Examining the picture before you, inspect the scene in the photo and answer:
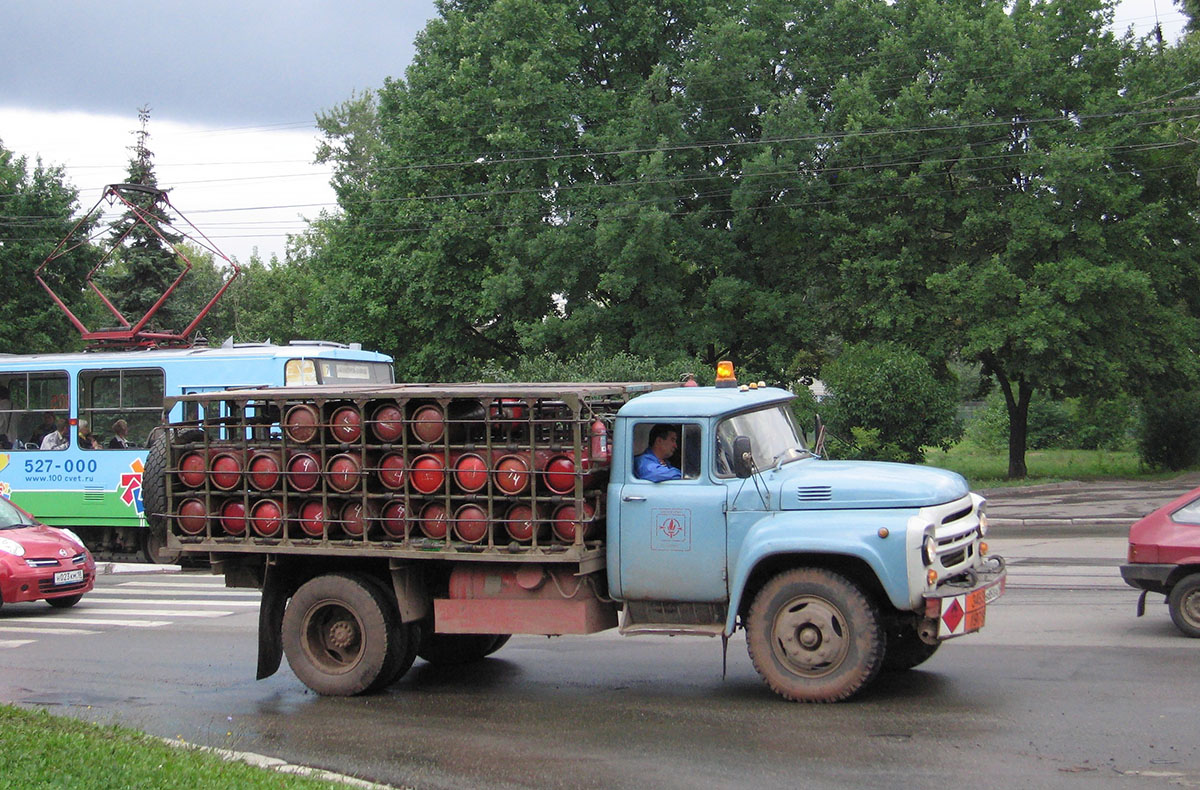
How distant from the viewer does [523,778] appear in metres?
7.03

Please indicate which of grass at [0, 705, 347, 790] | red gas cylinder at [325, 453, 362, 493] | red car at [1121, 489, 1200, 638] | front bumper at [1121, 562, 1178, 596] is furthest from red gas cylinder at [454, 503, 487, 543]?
front bumper at [1121, 562, 1178, 596]

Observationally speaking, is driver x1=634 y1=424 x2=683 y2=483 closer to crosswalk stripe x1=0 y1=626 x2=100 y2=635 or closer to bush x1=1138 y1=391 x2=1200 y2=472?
crosswalk stripe x1=0 y1=626 x2=100 y2=635

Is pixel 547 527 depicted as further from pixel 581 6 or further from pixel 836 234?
pixel 581 6

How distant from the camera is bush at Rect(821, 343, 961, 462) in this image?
26.3m

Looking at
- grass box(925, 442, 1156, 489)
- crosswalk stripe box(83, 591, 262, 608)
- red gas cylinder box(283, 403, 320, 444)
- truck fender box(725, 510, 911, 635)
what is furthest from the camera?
grass box(925, 442, 1156, 489)

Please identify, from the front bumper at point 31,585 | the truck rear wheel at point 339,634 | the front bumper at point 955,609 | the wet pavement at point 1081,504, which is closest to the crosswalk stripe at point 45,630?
the front bumper at point 31,585

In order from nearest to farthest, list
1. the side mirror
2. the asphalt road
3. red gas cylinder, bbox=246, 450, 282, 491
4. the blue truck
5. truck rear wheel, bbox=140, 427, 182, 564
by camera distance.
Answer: the asphalt road
the blue truck
the side mirror
red gas cylinder, bbox=246, 450, 282, 491
truck rear wheel, bbox=140, 427, 182, 564

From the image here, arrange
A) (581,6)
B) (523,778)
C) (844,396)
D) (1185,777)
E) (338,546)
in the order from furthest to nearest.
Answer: (581,6), (844,396), (338,546), (523,778), (1185,777)

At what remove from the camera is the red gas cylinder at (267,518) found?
9.62m

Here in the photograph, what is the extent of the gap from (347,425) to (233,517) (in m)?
1.42

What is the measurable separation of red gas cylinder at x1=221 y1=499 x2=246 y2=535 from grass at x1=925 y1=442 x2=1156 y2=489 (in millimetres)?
22442

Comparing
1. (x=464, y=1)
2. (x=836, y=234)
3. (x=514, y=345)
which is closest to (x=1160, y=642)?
(x=836, y=234)

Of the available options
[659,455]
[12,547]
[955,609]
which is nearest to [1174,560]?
[955,609]

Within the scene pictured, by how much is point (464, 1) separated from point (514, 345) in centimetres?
→ 1106
